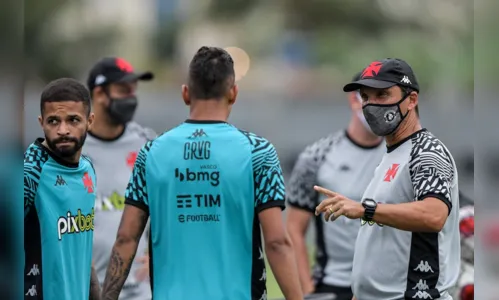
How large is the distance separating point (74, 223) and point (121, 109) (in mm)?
2633

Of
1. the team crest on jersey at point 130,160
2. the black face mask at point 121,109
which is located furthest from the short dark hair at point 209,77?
the black face mask at point 121,109

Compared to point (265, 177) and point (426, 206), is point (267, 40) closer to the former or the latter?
point (265, 177)

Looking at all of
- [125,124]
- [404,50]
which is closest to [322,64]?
[404,50]

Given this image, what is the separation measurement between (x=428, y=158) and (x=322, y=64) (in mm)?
38096

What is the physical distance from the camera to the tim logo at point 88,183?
5.29 m

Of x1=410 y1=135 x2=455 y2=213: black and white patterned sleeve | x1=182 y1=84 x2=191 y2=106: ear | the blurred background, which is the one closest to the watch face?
x1=410 y1=135 x2=455 y2=213: black and white patterned sleeve

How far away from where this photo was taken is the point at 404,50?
140 ft

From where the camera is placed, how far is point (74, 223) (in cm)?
507

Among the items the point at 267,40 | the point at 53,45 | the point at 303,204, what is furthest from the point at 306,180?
the point at 267,40

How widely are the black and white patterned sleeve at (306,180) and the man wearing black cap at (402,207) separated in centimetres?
225

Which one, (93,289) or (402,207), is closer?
(402,207)

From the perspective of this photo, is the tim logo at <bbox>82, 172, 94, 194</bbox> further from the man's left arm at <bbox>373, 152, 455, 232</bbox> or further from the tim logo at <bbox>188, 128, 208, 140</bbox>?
the man's left arm at <bbox>373, 152, 455, 232</bbox>

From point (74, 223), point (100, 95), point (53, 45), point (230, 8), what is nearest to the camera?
point (74, 223)

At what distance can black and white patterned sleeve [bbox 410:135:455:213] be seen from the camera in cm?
468
